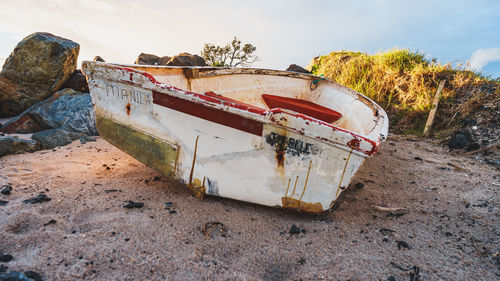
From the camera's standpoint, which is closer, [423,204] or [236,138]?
[236,138]

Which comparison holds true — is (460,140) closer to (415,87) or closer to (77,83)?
(415,87)

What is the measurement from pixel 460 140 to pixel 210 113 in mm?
4428

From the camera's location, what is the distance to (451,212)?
238 cm

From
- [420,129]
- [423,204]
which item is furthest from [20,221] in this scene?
[420,129]

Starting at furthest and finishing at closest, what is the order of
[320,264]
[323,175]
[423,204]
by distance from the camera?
[423,204]
[323,175]
[320,264]

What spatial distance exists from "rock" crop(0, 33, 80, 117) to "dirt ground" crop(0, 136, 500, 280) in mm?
2811

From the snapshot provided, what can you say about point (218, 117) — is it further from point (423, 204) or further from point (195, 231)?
point (423, 204)

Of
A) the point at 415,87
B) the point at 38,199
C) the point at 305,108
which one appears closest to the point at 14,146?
the point at 38,199

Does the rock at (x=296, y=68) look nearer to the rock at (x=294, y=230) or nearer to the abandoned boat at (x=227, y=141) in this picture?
the abandoned boat at (x=227, y=141)

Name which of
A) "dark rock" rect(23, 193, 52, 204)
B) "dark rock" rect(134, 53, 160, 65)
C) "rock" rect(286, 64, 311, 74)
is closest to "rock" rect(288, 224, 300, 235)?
"dark rock" rect(23, 193, 52, 204)

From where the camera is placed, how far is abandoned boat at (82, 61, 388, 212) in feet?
6.36

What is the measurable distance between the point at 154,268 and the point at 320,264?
39.1 inches

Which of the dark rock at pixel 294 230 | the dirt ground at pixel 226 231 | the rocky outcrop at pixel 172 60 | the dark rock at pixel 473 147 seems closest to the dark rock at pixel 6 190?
the dirt ground at pixel 226 231

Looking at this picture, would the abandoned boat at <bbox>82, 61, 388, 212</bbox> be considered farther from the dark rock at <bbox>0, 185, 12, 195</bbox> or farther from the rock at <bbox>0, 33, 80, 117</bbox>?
the rock at <bbox>0, 33, 80, 117</bbox>
